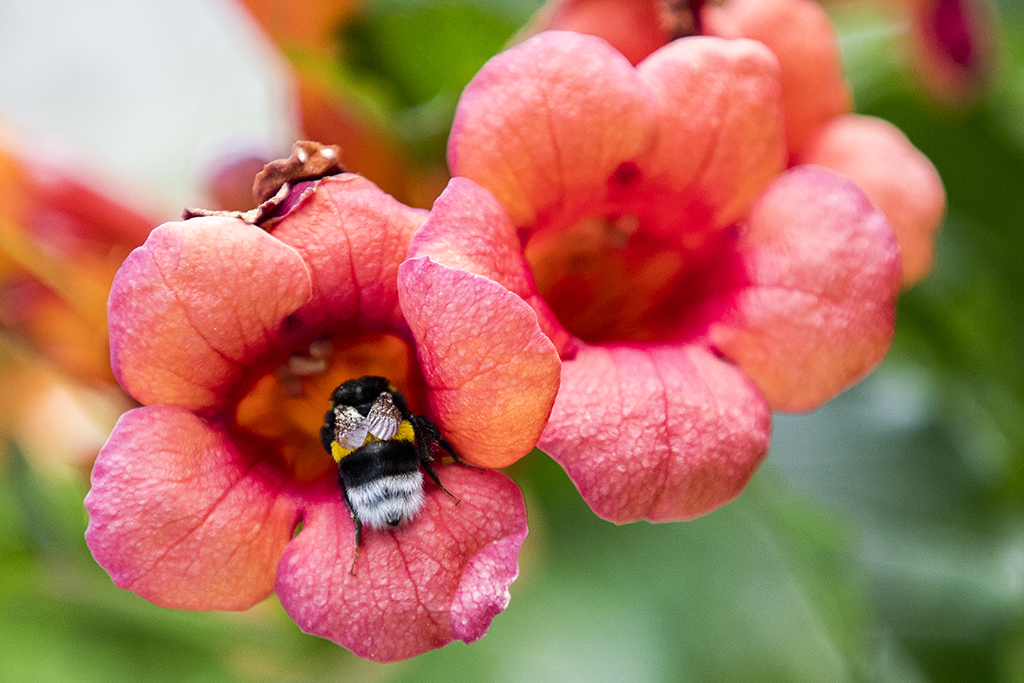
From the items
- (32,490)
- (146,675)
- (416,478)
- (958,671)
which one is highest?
(416,478)

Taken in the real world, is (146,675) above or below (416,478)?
below

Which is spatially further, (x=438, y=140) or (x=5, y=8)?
(x=5, y=8)

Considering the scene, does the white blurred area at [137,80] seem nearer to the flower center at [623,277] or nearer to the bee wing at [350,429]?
the flower center at [623,277]

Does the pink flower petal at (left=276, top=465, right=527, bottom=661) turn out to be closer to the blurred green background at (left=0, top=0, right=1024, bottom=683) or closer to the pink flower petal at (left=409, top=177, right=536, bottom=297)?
the pink flower petal at (left=409, top=177, right=536, bottom=297)

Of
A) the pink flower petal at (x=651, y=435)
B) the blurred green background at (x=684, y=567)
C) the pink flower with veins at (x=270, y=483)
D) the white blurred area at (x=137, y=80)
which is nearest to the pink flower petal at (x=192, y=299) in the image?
the pink flower with veins at (x=270, y=483)

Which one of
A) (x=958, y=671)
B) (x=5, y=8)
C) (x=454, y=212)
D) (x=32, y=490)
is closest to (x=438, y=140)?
(x=454, y=212)

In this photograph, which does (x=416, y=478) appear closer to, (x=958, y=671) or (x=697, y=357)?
(x=697, y=357)

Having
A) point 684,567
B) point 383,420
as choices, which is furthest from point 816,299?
point 684,567
